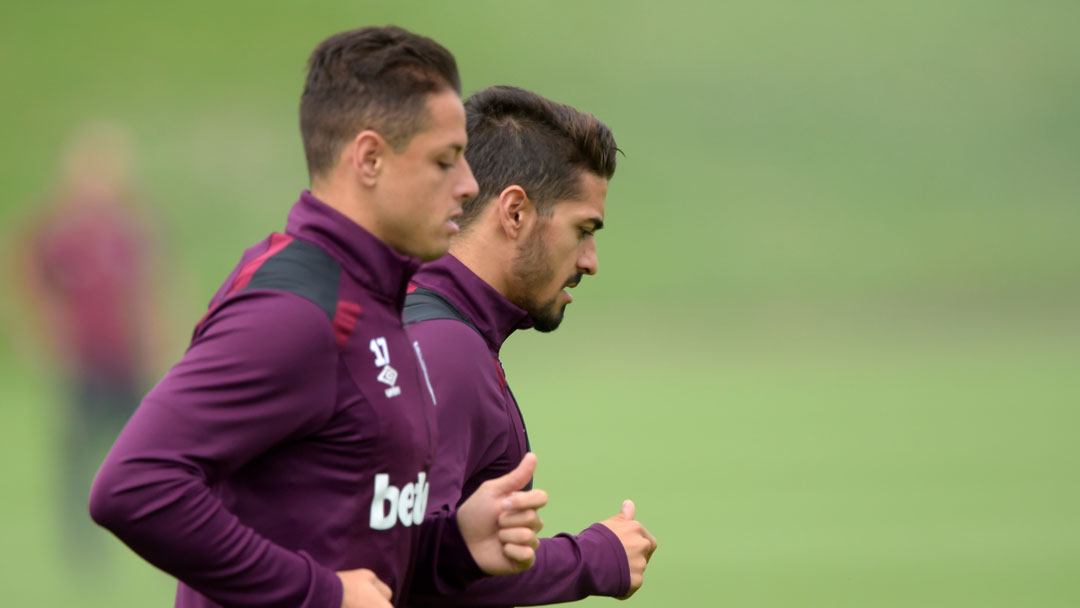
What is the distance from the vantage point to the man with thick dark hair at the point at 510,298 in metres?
2.11

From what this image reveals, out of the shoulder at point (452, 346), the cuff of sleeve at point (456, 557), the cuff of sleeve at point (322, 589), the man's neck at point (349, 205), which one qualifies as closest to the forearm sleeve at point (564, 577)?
the cuff of sleeve at point (456, 557)

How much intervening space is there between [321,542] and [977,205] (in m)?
13.6

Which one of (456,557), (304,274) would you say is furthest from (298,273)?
(456,557)

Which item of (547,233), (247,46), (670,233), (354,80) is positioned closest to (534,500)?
(354,80)

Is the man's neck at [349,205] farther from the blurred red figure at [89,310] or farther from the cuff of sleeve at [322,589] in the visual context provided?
the blurred red figure at [89,310]

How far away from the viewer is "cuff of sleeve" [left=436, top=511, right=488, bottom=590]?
191 centimetres

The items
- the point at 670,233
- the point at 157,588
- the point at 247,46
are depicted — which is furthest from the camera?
the point at 247,46

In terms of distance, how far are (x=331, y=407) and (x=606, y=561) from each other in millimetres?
777

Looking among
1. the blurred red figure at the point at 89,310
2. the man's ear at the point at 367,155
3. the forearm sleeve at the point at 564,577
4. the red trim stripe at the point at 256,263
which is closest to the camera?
the red trim stripe at the point at 256,263

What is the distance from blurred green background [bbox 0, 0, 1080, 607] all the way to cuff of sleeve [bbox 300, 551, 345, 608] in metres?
5.65

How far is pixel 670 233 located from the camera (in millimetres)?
13797

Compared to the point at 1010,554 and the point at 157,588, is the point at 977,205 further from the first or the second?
the point at 157,588

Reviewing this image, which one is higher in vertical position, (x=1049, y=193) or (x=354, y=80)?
(x=1049, y=193)

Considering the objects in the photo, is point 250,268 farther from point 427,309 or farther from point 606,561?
point 606,561
